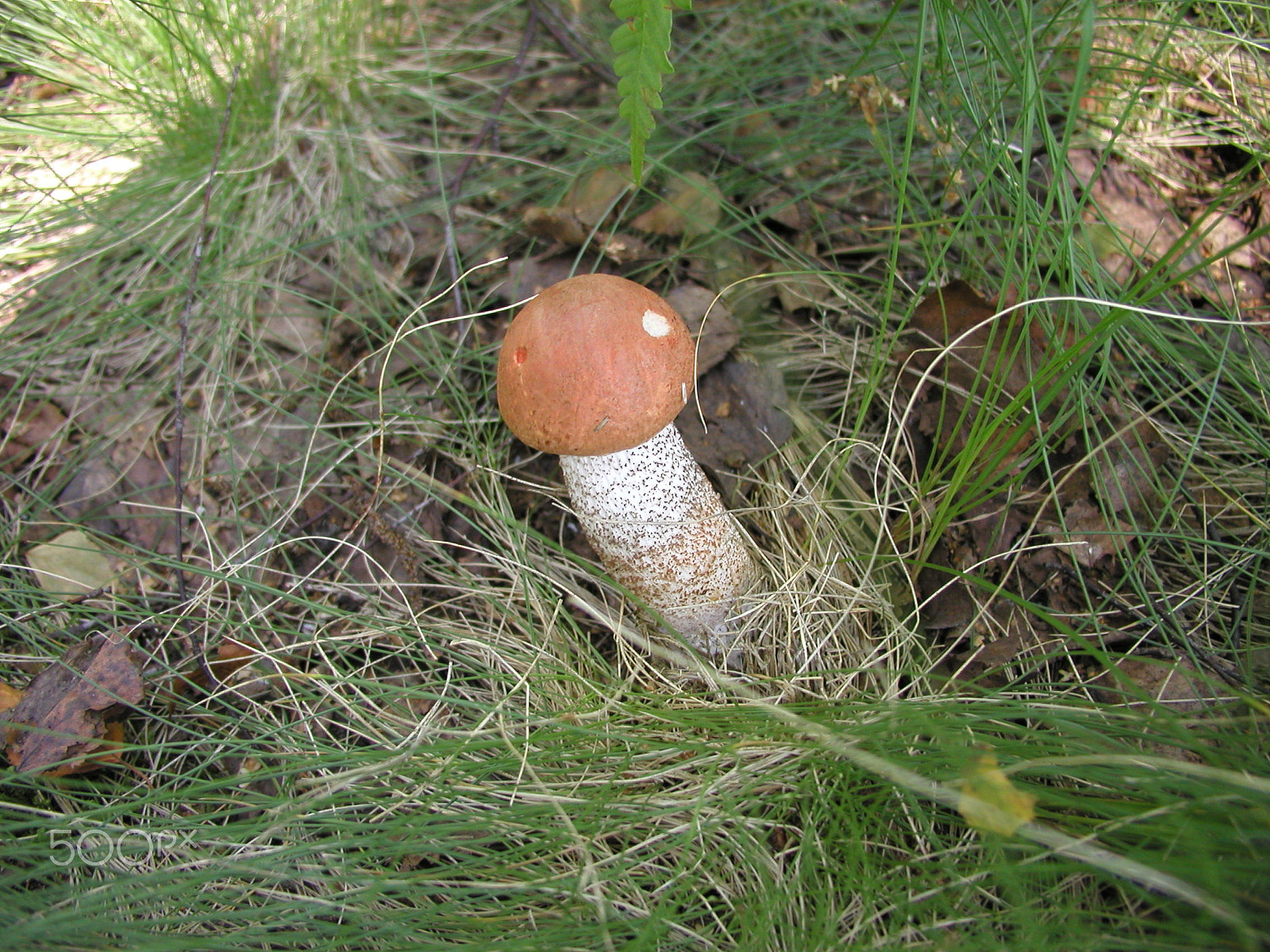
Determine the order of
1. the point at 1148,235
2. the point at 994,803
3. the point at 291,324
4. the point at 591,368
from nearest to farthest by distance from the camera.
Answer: the point at 994,803, the point at 591,368, the point at 1148,235, the point at 291,324

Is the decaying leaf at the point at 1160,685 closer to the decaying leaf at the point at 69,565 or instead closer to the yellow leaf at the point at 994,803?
the yellow leaf at the point at 994,803

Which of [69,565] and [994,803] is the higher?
[69,565]

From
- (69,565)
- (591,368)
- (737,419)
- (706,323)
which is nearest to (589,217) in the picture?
(706,323)

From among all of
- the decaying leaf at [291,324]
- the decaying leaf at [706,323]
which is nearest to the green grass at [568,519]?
the decaying leaf at [291,324]

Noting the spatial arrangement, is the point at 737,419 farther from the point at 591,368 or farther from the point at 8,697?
the point at 8,697

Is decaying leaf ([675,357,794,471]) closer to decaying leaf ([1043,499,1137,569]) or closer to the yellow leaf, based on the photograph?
decaying leaf ([1043,499,1137,569])

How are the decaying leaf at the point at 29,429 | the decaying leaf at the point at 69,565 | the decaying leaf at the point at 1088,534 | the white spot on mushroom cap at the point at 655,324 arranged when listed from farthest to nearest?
the decaying leaf at the point at 29,429, the decaying leaf at the point at 69,565, the decaying leaf at the point at 1088,534, the white spot on mushroom cap at the point at 655,324

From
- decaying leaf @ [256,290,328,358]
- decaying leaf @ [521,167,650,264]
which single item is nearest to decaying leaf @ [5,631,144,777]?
decaying leaf @ [256,290,328,358]
